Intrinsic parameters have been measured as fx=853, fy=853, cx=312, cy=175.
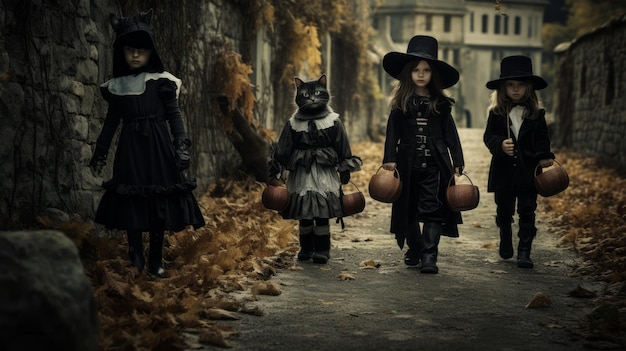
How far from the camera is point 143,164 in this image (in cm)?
597

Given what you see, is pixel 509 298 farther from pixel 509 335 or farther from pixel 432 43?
pixel 432 43

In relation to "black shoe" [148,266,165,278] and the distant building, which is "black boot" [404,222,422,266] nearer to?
"black shoe" [148,266,165,278]

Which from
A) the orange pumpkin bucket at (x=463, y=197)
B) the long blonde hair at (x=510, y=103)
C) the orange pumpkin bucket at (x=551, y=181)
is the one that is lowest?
the orange pumpkin bucket at (x=463, y=197)

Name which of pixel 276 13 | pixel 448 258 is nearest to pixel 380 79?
pixel 276 13

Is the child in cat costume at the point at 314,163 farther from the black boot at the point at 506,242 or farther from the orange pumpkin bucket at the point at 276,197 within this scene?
the black boot at the point at 506,242

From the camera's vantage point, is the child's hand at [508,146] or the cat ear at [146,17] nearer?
the cat ear at [146,17]

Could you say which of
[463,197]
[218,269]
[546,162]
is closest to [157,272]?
[218,269]

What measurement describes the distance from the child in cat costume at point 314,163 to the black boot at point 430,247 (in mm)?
770

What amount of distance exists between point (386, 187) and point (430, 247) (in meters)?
0.63

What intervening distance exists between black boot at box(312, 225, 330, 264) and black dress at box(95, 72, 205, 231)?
1545 millimetres

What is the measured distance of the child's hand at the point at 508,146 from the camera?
732cm

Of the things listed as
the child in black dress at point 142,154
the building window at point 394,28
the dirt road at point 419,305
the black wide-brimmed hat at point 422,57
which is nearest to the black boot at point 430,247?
the dirt road at point 419,305

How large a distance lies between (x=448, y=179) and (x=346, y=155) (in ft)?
2.93

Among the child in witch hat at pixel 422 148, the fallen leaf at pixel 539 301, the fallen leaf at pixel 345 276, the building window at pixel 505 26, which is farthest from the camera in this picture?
the building window at pixel 505 26
